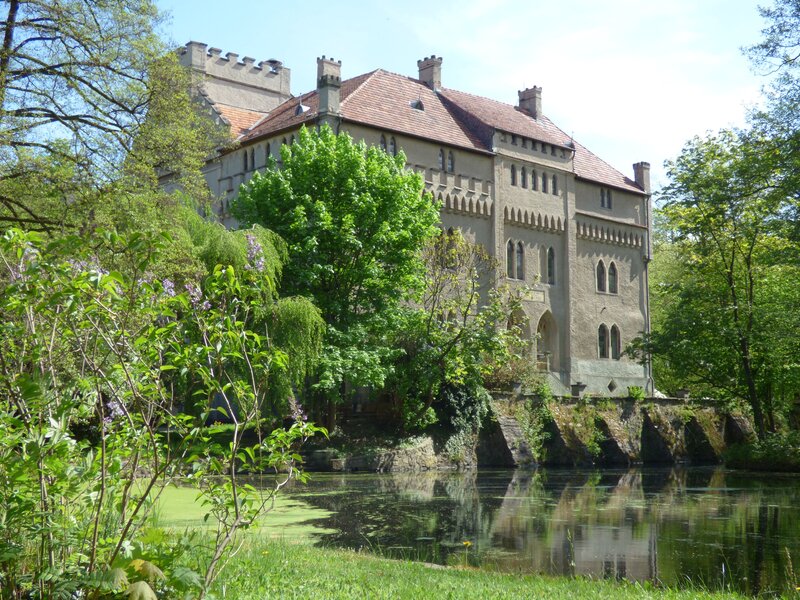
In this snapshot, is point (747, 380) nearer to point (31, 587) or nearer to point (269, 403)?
point (269, 403)

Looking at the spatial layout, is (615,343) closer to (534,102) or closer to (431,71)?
(534,102)

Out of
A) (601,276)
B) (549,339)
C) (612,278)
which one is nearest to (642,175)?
(612,278)

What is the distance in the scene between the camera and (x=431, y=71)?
1946 inches

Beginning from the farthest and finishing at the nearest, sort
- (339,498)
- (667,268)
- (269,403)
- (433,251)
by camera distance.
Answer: (667,268) → (433,251) → (269,403) → (339,498)

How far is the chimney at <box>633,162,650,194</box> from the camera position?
5522 cm

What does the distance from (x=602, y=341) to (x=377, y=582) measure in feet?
144

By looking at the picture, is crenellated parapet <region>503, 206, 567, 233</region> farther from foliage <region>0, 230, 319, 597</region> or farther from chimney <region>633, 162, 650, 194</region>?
foliage <region>0, 230, 319, 597</region>

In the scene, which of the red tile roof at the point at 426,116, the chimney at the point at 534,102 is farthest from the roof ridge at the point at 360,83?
the chimney at the point at 534,102

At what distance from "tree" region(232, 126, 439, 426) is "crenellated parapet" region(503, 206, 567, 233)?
1345 cm

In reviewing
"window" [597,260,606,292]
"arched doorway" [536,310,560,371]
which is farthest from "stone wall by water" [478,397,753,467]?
"window" [597,260,606,292]

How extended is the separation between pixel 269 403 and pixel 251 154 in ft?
52.8

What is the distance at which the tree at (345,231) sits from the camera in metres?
31.2

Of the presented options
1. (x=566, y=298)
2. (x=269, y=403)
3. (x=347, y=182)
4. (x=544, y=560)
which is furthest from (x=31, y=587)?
(x=566, y=298)

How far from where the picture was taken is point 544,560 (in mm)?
12125
